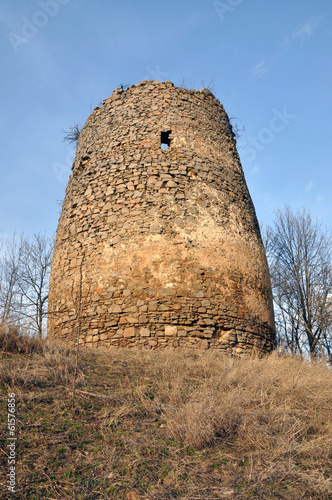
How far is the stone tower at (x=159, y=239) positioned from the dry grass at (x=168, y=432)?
176 centimetres

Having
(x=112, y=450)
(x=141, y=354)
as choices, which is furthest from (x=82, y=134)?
(x=112, y=450)

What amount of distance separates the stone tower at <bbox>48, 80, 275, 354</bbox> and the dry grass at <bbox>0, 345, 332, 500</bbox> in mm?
1760

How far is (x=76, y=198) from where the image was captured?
26.1 feet

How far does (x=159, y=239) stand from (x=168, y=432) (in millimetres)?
3987

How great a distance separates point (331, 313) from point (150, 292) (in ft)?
27.7

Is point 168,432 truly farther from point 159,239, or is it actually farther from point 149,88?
point 149,88

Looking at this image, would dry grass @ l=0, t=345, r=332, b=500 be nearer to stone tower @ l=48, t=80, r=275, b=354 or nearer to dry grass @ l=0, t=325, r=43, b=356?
dry grass @ l=0, t=325, r=43, b=356

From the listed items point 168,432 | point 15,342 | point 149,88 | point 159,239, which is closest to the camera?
point 168,432

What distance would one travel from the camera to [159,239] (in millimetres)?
6680

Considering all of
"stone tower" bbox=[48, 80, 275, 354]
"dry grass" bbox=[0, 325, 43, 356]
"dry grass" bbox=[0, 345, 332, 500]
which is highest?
"stone tower" bbox=[48, 80, 275, 354]

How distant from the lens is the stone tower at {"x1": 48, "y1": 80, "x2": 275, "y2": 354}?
6406 millimetres

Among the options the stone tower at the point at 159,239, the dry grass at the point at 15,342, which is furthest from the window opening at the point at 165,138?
the dry grass at the point at 15,342

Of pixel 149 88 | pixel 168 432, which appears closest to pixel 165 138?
pixel 149 88

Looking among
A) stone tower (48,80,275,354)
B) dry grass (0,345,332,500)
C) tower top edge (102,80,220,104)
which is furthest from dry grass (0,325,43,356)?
tower top edge (102,80,220,104)
